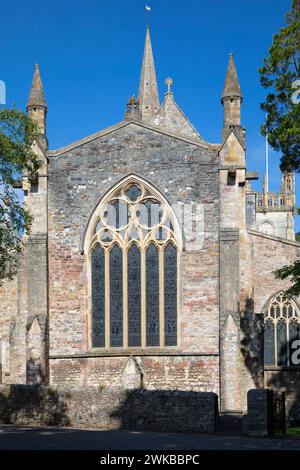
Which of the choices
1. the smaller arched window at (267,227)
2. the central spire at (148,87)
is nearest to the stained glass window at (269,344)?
the central spire at (148,87)

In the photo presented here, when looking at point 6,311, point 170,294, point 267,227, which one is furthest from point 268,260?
point 267,227

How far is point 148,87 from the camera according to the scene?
54.0m

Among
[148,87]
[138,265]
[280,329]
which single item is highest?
[148,87]

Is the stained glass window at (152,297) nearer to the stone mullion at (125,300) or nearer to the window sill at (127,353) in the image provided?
the window sill at (127,353)

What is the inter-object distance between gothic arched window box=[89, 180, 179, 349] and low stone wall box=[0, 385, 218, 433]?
563 cm

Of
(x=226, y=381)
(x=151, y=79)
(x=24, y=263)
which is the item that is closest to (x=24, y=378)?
(x=24, y=263)

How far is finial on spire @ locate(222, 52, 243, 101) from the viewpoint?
2855 cm

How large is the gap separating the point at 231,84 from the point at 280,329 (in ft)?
31.9

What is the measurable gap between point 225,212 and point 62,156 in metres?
6.14

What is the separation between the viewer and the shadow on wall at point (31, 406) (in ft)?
71.8

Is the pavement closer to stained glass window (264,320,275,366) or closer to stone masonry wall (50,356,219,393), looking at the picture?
stone masonry wall (50,356,219,393)

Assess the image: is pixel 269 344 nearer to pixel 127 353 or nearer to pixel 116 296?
pixel 127 353

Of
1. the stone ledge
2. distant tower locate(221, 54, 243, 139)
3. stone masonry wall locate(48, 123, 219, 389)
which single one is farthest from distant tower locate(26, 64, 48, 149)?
the stone ledge

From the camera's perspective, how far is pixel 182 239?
90.3 ft
